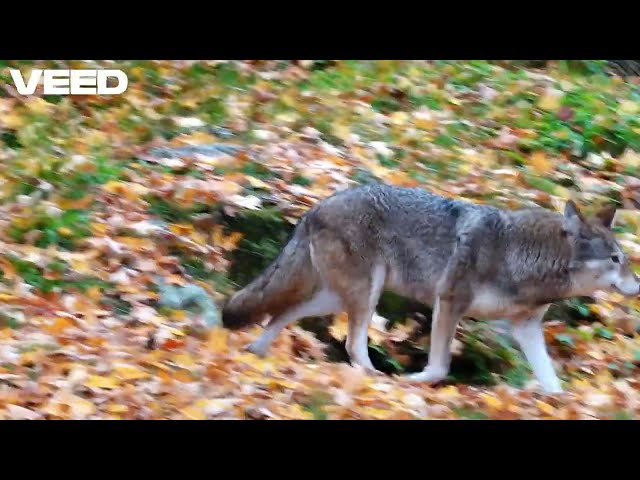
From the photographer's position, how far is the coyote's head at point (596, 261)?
5.52 meters

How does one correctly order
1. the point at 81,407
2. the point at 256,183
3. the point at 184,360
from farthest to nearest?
the point at 256,183
the point at 184,360
the point at 81,407

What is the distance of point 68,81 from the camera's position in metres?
5.83

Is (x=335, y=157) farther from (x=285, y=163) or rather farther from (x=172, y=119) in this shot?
(x=172, y=119)

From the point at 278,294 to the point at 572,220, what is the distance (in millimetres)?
1375

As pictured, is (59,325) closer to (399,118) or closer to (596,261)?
(399,118)

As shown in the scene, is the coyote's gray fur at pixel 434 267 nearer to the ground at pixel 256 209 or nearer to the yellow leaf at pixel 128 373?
the ground at pixel 256 209

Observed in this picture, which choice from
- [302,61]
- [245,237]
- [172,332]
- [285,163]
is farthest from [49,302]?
[302,61]

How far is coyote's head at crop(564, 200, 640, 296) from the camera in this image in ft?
18.1

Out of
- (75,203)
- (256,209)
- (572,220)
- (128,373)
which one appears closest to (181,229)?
(256,209)

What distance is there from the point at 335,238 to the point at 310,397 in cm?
73

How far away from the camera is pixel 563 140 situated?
646cm

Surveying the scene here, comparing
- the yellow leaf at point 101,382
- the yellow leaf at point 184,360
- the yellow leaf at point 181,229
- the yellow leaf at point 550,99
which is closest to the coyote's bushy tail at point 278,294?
the yellow leaf at point 184,360

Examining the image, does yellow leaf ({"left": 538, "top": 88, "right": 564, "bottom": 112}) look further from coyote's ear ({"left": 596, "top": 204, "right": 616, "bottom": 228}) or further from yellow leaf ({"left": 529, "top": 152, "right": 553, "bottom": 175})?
coyote's ear ({"left": 596, "top": 204, "right": 616, "bottom": 228})

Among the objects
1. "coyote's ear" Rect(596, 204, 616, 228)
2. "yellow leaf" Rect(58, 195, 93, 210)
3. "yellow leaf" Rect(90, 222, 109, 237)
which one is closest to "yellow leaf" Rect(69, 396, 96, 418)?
"yellow leaf" Rect(90, 222, 109, 237)
